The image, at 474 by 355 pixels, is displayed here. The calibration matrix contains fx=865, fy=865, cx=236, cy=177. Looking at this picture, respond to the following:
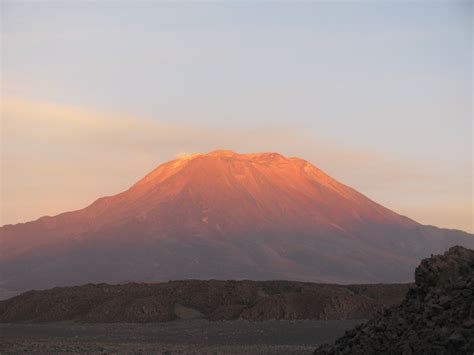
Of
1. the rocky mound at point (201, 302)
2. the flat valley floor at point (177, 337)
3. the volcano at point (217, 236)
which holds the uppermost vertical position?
the volcano at point (217, 236)

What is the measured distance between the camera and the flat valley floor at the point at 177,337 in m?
28.8

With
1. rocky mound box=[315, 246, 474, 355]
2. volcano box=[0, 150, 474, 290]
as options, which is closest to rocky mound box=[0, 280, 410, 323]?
rocky mound box=[315, 246, 474, 355]

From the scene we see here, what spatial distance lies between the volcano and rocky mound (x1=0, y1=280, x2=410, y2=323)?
8902 centimetres

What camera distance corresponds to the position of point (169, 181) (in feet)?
628

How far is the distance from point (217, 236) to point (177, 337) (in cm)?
13319

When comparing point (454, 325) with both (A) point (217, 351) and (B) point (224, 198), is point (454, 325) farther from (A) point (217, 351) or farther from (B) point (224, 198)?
(B) point (224, 198)

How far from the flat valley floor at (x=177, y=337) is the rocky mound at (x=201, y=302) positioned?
2.18 meters

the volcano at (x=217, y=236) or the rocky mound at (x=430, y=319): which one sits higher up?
the volcano at (x=217, y=236)

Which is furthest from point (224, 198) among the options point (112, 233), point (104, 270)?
point (104, 270)

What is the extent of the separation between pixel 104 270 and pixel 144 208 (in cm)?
2985

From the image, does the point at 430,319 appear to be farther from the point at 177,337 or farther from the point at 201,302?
the point at 201,302

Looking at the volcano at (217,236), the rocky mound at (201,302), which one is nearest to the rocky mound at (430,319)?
the rocky mound at (201,302)

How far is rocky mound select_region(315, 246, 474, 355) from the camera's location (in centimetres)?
1728

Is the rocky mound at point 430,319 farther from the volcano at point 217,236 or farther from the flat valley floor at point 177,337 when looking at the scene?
the volcano at point 217,236
